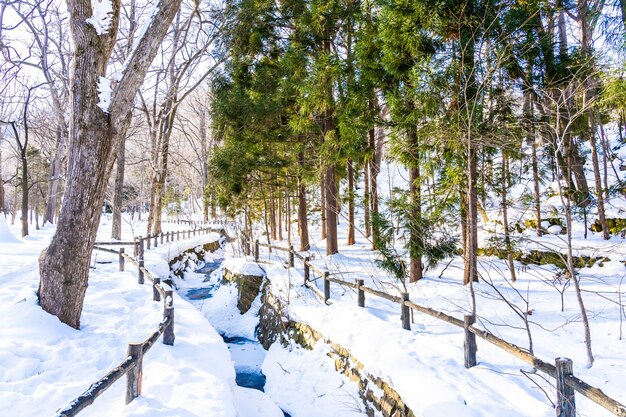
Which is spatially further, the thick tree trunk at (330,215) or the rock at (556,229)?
the thick tree trunk at (330,215)

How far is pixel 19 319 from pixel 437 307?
6584 mm

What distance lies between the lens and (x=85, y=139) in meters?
4.82

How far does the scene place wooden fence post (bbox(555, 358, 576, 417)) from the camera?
2928 millimetres

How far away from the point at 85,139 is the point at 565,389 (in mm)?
6081

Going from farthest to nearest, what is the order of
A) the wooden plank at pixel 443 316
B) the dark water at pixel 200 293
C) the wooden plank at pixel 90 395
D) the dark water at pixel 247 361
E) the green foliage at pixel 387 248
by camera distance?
1. the dark water at pixel 200 293
2. the green foliage at pixel 387 248
3. the dark water at pixel 247 361
4. the wooden plank at pixel 443 316
5. the wooden plank at pixel 90 395

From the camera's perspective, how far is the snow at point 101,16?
190 inches

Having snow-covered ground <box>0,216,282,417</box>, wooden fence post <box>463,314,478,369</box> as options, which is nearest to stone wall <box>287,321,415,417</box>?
wooden fence post <box>463,314,478,369</box>

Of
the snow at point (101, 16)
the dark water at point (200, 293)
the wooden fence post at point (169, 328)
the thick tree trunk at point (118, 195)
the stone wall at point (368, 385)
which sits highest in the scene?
the snow at point (101, 16)

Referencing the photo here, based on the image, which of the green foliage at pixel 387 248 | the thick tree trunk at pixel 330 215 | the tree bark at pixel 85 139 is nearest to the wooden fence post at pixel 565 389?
the green foliage at pixel 387 248

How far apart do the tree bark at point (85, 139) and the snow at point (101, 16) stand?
0.21 ft

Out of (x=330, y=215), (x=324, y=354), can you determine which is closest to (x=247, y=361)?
(x=324, y=354)

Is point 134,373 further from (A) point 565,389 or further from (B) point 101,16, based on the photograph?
(B) point 101,16

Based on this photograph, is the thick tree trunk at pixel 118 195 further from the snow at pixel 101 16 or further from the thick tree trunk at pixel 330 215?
the snow at pixel 101 16

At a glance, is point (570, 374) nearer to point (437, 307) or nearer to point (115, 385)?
point (437, 307)
